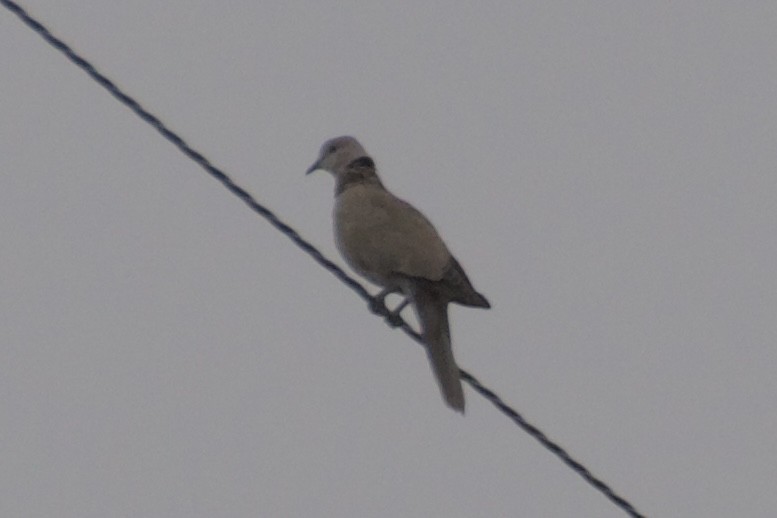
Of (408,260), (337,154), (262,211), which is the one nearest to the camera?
(262,211)

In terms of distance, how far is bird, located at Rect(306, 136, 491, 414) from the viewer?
22.6ft

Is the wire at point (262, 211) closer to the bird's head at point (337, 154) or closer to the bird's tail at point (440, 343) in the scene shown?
the bird's tail at point (440, 343)

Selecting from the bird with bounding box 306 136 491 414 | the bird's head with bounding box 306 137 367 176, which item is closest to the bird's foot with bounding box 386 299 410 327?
the bird with bounding box 306 136 491 414

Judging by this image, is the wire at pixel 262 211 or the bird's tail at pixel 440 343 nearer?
the wire at pixel 262 211

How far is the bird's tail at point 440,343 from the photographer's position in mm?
6629

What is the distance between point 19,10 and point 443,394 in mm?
2687

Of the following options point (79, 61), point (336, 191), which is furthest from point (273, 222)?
point (336, 191)

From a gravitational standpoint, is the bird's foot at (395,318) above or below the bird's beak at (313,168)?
below

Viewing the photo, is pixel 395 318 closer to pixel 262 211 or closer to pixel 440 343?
pixel 440 343

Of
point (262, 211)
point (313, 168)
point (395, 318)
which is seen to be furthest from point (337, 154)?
point (262, 211)

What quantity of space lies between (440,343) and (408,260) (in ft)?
1.69

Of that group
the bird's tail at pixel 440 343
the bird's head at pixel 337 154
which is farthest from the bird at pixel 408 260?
the bird's head at pixel 337 154

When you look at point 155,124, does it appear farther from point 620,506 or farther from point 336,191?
point 336,191

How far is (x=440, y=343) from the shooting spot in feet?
22.6
